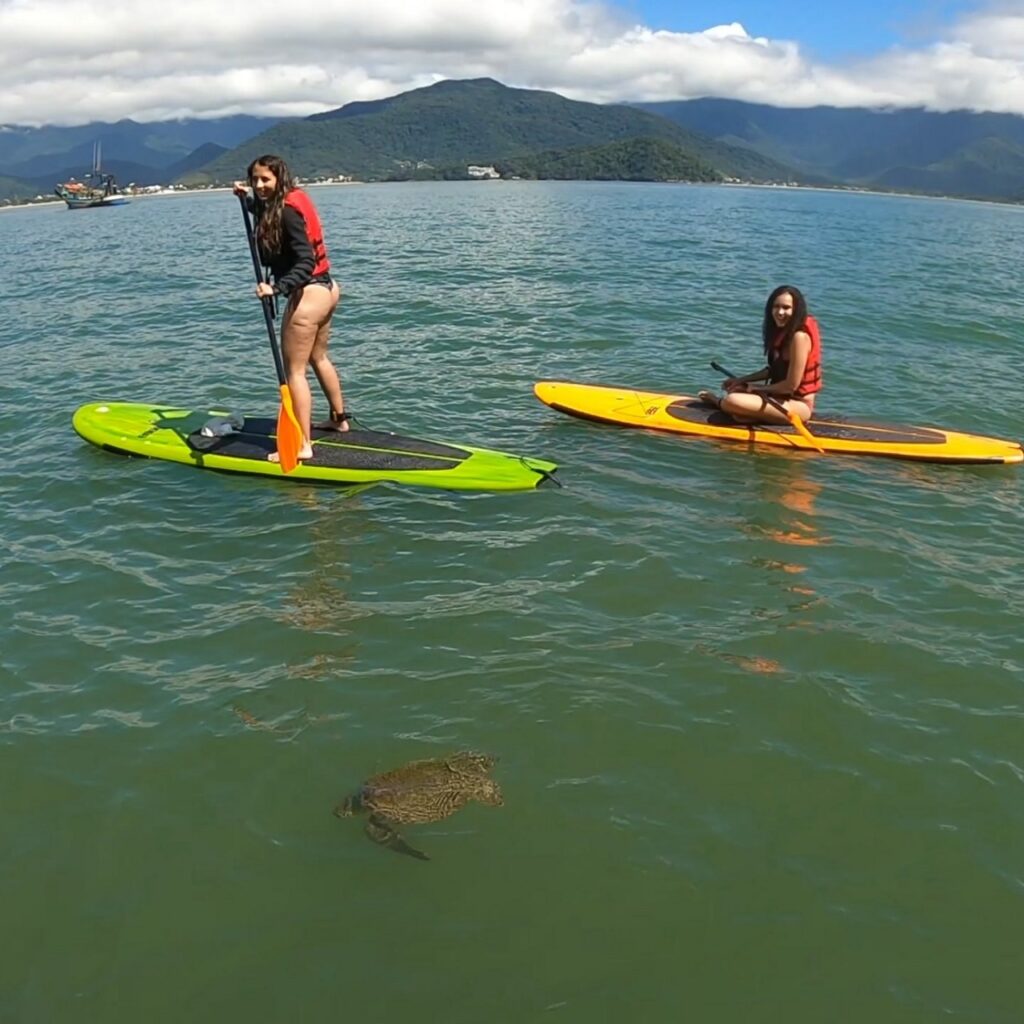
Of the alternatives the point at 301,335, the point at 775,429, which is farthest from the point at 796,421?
the point at 301,335

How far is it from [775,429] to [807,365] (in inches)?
35.1

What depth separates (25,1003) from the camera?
3936mm

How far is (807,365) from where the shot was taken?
10.8m

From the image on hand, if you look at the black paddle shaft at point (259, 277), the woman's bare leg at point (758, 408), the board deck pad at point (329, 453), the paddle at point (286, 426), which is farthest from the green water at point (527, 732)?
the black paddle shaft at point (259, 277)

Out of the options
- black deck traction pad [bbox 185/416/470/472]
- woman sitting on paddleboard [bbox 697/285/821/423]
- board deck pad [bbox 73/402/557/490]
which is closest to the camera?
board deck pad [bbox 73/402/557/490]

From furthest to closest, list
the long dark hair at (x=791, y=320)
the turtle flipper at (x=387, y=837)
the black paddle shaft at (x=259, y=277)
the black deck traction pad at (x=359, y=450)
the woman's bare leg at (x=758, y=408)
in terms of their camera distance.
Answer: the woman's bare leg at (x=758, y=408) < the long dark hair at (x=791, y=320) < the black deck traction pad at (x=359, y=450) < the black paddle shaft at (x=259, y=277) < the turtle flipper at (x=387, y=837)

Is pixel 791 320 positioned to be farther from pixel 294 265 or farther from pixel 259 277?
pixel 259 277

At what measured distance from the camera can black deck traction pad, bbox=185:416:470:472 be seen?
32.1 feet

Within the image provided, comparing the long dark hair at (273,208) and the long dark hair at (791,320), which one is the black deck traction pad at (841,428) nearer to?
the long dark hair at (791,320)

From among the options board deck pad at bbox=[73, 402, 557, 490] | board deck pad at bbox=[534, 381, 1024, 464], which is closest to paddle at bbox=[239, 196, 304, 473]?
board deck pad at bbox=[73, 402, 557, 490]

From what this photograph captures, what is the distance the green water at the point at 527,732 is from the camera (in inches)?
162

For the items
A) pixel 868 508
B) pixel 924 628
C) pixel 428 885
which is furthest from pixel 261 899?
pixel 868 508

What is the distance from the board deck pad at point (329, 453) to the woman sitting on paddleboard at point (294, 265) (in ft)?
1.61

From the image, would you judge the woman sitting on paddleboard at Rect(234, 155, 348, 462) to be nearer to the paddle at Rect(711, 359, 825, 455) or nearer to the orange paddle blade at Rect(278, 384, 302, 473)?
the orange paddle blade at Rect(278, 384, 302, 473)
